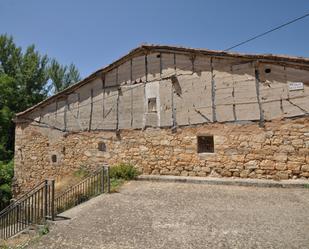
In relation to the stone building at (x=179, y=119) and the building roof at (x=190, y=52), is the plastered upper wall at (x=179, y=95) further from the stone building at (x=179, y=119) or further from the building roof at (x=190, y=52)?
the building roof at (x=190, y=52)

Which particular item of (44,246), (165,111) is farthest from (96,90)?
(44,246)

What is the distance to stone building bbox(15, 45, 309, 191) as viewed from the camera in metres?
8.02

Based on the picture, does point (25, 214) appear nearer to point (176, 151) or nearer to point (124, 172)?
point (124, 172)

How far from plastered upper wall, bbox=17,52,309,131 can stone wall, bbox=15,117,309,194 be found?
35 centimetres

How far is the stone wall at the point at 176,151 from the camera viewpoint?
7.96 m

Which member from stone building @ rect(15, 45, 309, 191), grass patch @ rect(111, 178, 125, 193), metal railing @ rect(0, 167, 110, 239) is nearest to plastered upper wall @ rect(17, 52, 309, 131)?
stone building @ rect(15, 45, 309, 191)

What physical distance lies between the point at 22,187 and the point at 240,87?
10.7m

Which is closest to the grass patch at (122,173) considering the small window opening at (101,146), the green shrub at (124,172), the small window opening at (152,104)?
the green shrub at (124,172)

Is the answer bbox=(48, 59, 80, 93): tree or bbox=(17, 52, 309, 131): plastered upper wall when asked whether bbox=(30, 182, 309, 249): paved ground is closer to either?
bbox=(17, 52, 309, 131): plastered upper wall

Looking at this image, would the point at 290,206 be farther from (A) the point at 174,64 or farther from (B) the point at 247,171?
(A) the point at 174,64

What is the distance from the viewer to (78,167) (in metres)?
11.3

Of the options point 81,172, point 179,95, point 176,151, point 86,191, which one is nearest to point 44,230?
point 86,191

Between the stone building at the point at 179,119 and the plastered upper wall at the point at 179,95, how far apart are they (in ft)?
0.10

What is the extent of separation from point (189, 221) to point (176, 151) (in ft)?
14.5
